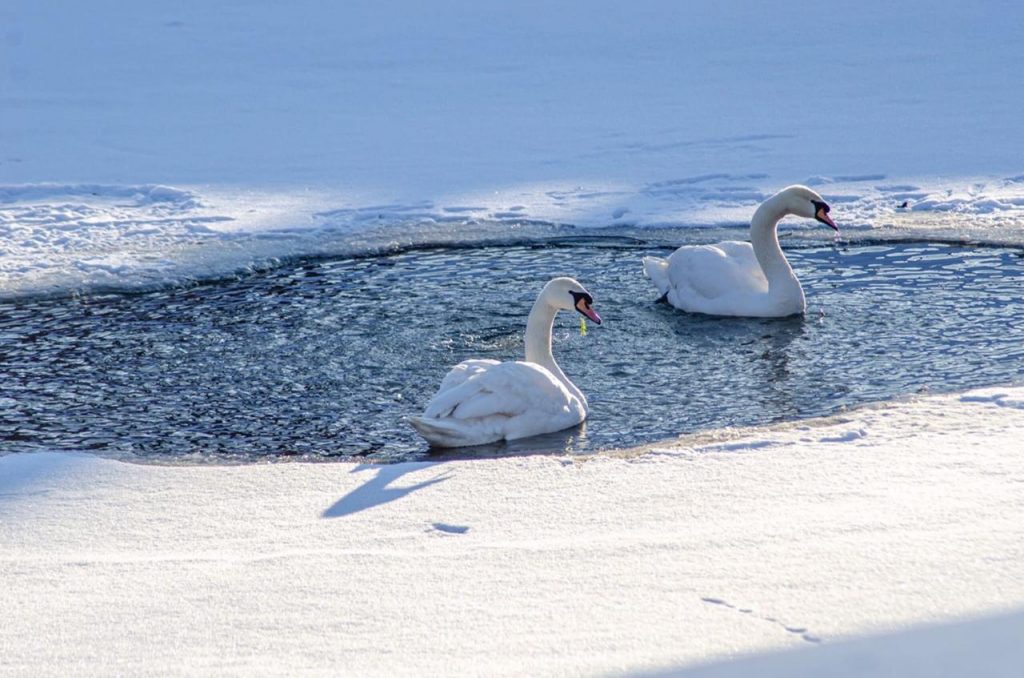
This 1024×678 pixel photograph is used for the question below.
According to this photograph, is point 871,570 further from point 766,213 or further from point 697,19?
point 697,19

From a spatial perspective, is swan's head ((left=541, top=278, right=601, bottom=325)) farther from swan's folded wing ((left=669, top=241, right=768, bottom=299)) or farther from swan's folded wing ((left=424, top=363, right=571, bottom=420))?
swan's folded wing ((left=669, top=241, right=768, bottom=299))

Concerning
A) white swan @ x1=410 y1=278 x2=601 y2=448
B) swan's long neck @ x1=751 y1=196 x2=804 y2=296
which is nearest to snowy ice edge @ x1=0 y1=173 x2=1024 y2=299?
swan's long neck @ x1=751 y1=196 x2=804 y2=296

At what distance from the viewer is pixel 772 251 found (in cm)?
850

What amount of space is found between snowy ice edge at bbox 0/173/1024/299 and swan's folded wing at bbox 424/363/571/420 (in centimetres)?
368

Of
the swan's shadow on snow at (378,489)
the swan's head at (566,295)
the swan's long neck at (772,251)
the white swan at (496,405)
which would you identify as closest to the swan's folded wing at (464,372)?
the white swan at (496,405)

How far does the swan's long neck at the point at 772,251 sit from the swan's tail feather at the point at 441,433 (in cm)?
279

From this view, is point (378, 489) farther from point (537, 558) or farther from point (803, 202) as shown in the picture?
point (803, 202)

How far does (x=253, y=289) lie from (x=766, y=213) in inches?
128

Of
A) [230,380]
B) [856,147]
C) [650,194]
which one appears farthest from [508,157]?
[230,380]

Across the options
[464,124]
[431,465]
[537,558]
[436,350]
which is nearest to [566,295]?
[436,350]

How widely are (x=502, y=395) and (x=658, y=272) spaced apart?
289 centimetres

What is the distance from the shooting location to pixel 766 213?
28.2 ft

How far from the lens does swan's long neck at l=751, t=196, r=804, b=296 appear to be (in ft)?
27.0

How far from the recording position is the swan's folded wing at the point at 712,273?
8477mm
